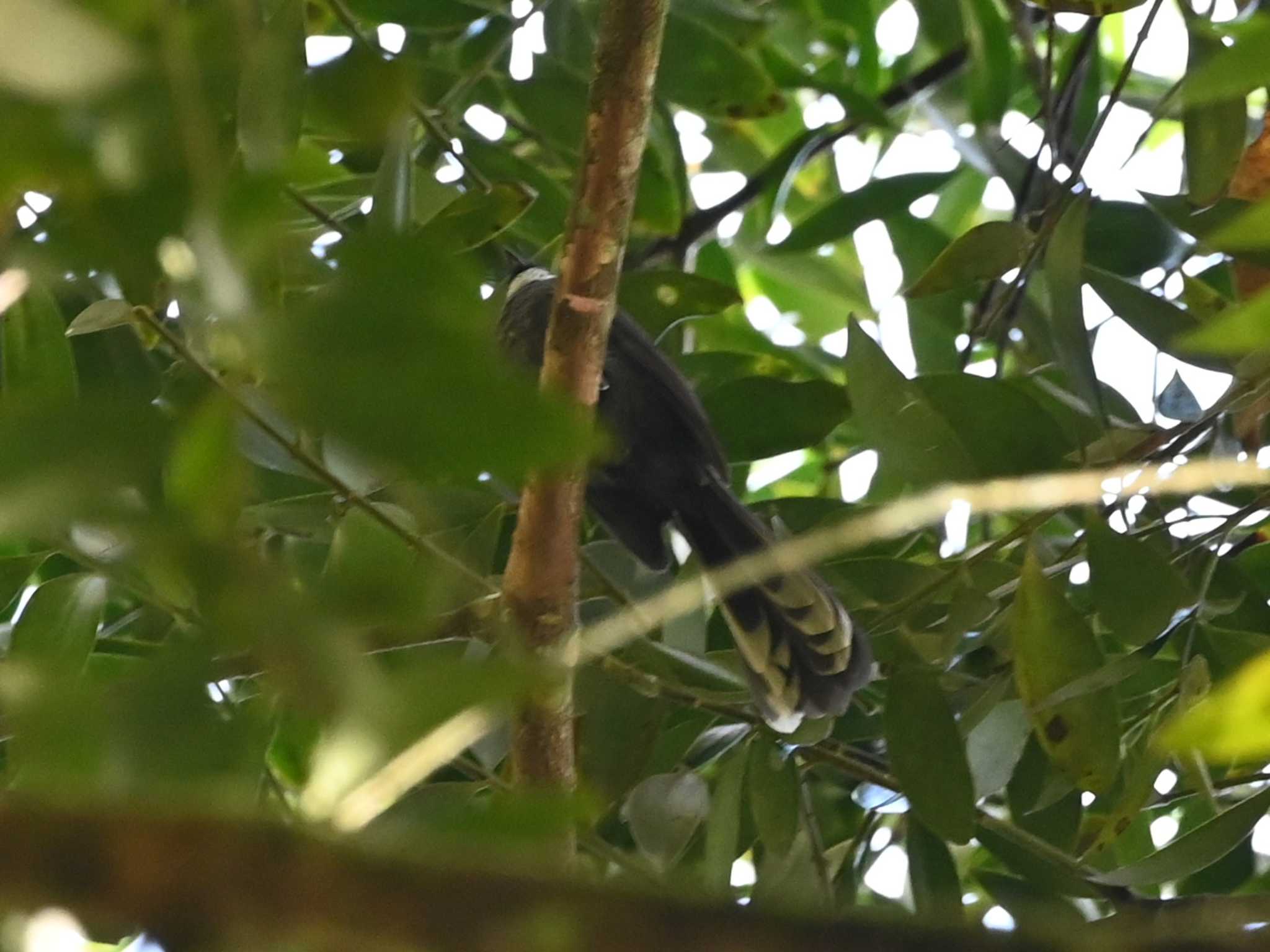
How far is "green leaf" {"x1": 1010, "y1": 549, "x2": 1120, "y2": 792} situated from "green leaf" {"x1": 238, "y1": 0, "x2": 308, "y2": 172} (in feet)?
2.10

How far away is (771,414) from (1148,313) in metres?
0.38

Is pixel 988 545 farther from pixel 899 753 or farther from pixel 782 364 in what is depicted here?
pixel 782 364

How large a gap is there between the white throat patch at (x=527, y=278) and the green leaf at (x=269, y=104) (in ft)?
3.86

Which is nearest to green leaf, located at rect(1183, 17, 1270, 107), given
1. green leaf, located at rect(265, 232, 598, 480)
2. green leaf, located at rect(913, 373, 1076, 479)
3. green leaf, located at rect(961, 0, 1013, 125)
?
green leaf, located at rect(265, 232, 598, 480)

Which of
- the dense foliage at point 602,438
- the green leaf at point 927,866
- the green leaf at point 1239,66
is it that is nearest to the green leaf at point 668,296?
the dense foliage at point 602,438

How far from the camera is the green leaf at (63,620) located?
100 cm

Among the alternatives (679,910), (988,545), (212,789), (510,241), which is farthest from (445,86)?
(679,910)

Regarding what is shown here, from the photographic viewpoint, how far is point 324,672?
354mm

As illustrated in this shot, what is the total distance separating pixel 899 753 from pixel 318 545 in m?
0.58

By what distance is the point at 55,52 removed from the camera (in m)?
0.34

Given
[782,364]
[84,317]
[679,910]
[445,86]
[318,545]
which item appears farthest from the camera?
[782,364]

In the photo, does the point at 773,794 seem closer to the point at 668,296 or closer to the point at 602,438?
the point at 668,296

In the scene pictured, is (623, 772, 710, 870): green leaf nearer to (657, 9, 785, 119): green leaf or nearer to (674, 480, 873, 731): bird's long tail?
(674, 480, 873, 731): bird's long tail

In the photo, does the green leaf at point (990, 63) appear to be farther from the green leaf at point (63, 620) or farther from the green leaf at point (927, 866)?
the green leaf at point (63, 620)
